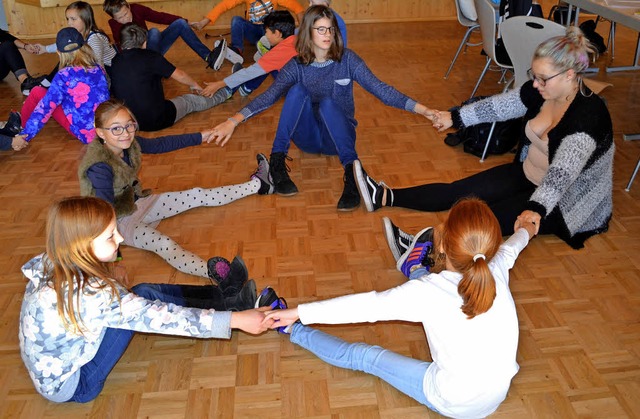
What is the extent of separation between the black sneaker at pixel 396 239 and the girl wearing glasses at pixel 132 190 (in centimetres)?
70

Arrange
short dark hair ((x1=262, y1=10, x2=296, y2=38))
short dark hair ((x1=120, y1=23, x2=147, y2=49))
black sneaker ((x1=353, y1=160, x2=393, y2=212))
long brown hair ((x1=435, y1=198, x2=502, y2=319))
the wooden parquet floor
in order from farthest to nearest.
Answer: short dark hair ((x1=262, y1=10, x2=296, y2=38))
short dark hair ((x1=120, y1=23, x2=147, y2=49))
black sneaker ((x1=353, y1=160, x2=393, y2=212))
the wooden parquet floor
long brown hair ((x1=435, y1=198, x2=502, y2=319))

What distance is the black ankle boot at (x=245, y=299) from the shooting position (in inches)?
95.3

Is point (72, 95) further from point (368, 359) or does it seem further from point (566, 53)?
point (566, 53)

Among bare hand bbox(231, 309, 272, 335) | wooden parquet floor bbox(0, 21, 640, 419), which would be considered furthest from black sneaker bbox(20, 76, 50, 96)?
bare hand bbox(231, 309, 272, 335)

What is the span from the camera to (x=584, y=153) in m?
2.60

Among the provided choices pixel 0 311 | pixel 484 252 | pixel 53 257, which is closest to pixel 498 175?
pixel 484 252

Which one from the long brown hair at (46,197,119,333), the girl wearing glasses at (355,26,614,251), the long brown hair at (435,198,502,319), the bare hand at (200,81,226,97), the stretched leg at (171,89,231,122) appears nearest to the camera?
the long brown hair at (435,198,502,319)

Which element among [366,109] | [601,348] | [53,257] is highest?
[53,257]

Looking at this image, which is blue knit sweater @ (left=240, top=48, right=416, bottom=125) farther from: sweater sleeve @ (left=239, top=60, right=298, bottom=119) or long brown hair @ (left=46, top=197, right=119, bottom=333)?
long brown hair @ (left=46, top=197, right=119, bottom=333)

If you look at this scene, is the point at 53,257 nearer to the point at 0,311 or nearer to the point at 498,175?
the point at 0,311

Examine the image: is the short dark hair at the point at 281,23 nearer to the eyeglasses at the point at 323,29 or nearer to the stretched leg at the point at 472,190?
the eyeglasses at the point at 323,29

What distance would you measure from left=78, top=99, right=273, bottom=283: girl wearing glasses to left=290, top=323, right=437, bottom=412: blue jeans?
16.7 inches

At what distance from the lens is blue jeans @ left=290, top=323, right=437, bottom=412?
6.59ft

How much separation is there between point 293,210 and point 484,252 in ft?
5.39
